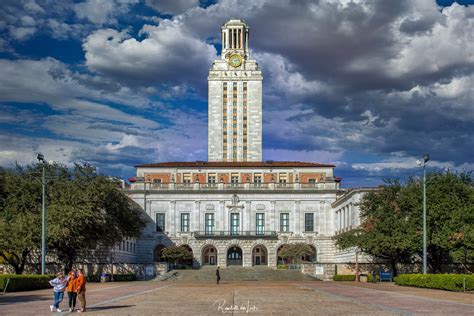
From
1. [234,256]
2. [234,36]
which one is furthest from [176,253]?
[234,36]

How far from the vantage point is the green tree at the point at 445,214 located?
5944 centimetres

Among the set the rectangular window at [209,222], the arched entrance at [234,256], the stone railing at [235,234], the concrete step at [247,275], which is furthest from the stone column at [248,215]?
the concrete step at [247,275]

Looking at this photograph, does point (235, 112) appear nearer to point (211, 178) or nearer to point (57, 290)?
point (211, 178)

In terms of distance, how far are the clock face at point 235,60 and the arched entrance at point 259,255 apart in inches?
1817

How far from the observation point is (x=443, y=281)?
44.9 m

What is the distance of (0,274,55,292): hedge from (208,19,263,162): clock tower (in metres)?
90.7

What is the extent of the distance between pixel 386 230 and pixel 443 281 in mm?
21073

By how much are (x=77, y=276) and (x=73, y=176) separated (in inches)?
1680

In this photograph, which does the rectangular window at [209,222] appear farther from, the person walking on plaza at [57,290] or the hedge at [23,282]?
the person walking on plaza at [57,290]

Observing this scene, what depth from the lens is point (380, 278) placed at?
66500mm

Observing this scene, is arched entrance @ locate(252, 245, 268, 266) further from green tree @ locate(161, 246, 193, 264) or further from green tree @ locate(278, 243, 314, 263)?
green tree @ locate(161, 246, 193, 264)

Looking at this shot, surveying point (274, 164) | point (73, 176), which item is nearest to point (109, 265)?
point (73, 176)

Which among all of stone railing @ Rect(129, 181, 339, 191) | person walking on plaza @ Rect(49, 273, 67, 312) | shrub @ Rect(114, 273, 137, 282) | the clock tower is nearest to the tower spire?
the clock tower

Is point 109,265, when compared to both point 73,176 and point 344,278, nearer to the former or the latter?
point 73,176
